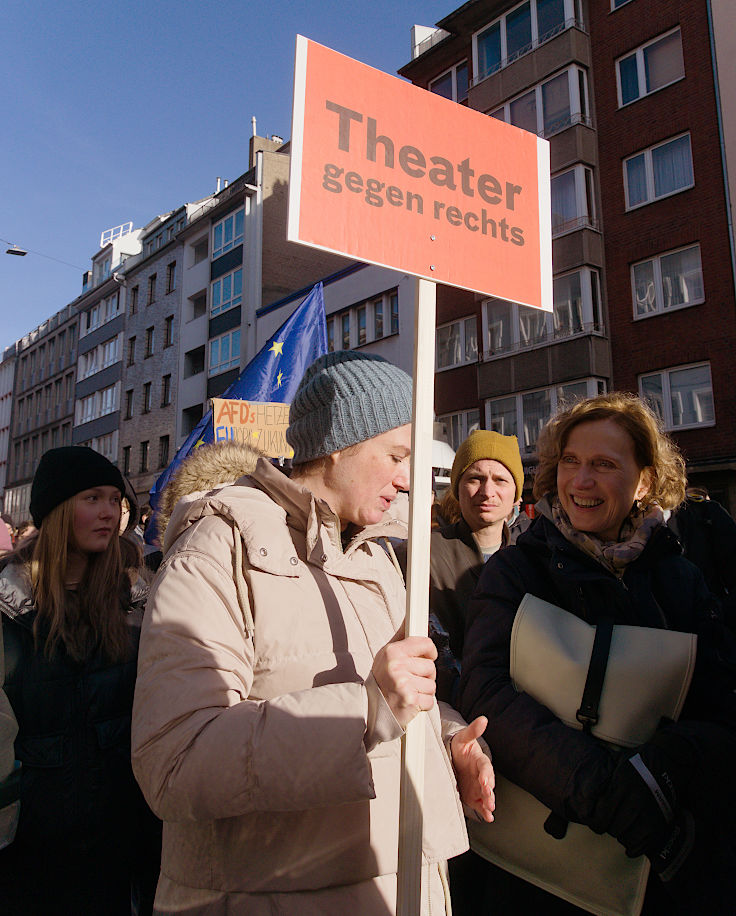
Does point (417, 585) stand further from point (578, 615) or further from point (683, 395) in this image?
point (683, 395)

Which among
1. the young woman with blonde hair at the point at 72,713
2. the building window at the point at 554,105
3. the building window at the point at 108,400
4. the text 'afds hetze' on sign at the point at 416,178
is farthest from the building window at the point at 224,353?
the text 'afds hetze' on sign at the point at 416,178

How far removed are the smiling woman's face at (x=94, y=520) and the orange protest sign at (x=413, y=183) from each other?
160 cm

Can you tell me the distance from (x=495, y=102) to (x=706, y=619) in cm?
2149

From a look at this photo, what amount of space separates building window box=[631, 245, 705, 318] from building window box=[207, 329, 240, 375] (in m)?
15.3

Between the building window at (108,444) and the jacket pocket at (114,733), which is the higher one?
the building window at (108,444)

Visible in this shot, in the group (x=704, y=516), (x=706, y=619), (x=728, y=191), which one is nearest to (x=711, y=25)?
(x=728, y=191)

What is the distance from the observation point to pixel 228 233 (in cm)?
3086

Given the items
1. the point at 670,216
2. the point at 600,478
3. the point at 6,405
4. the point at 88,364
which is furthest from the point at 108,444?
the point at 600,478

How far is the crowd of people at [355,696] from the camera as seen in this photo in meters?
1.49

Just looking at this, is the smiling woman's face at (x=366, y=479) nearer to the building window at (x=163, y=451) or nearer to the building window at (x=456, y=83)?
the building window at (x=456, y=83)

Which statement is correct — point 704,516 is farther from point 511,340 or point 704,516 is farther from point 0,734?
point 511,340

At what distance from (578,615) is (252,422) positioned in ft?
16.2

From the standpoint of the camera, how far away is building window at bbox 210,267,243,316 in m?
29.6

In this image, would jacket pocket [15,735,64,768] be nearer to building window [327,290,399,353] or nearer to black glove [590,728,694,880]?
black glove [590,728,694,880]
